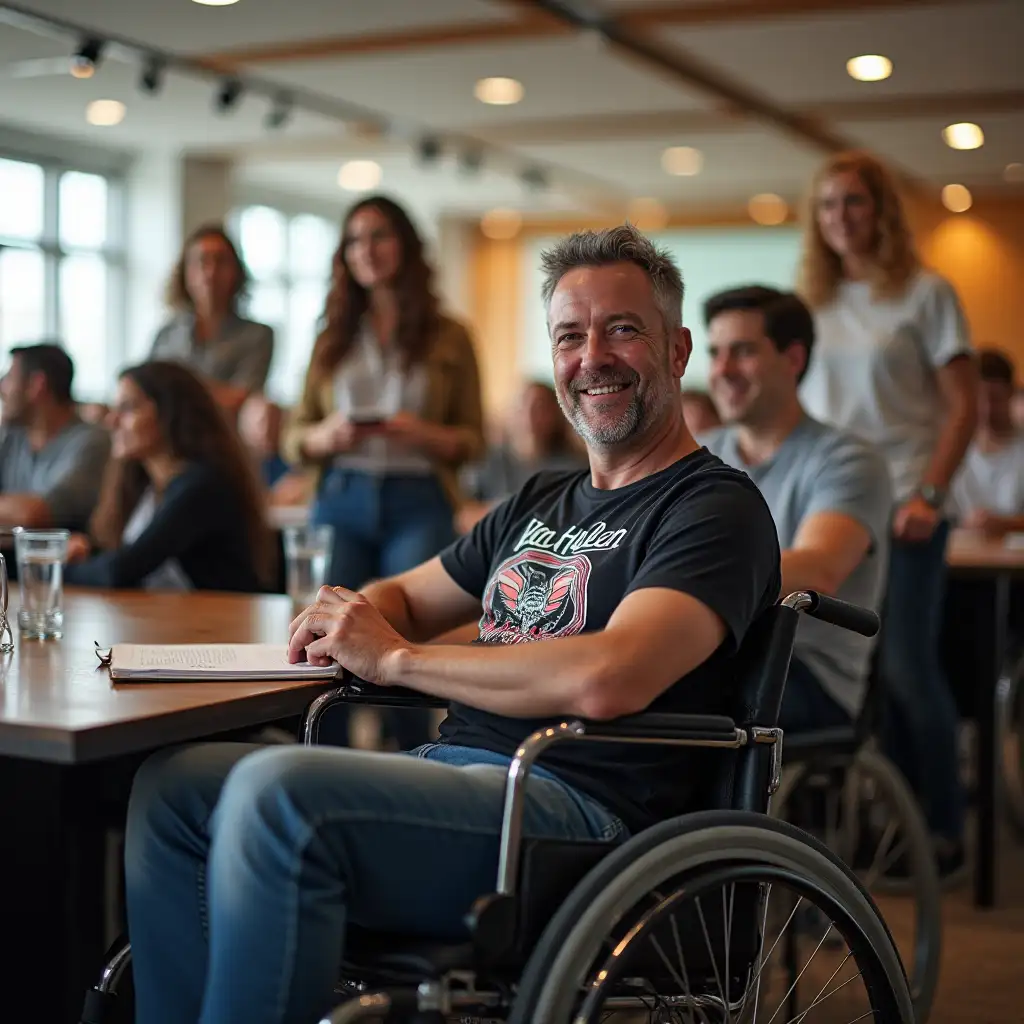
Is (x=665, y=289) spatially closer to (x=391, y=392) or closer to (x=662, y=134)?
(x=391, y=392)

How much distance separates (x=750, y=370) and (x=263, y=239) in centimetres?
975

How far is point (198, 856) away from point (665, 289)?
0.82 meters

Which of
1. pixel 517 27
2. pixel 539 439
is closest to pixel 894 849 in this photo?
pixel 539 439

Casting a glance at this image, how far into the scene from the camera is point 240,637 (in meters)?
2.01

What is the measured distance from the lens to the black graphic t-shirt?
1479mm

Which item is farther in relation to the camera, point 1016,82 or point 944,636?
point 1016,82

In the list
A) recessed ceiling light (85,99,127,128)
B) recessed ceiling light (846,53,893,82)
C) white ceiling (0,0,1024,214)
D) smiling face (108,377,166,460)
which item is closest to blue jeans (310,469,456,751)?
smiling face (108,377,166,460)

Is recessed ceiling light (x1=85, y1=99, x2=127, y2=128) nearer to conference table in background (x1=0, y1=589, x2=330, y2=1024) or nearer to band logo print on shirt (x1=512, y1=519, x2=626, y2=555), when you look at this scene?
conference table in background (x1=0, y1=589, x2=330, y2=1024)

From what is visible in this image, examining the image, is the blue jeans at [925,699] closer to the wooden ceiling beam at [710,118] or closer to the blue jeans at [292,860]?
the blue jeans at [292,860]

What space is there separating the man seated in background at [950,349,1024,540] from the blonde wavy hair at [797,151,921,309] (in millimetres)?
1500

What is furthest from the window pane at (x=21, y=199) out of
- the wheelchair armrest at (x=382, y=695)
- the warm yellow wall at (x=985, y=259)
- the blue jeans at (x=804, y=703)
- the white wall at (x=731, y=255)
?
the wheelchair armrest at (x=382, y=695)

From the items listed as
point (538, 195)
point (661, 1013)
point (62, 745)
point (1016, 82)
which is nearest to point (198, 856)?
point (62, 745)

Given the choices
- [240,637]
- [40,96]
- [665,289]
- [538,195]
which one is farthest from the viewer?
[538,195]

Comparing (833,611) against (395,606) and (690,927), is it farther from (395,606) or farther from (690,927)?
(395,606)
